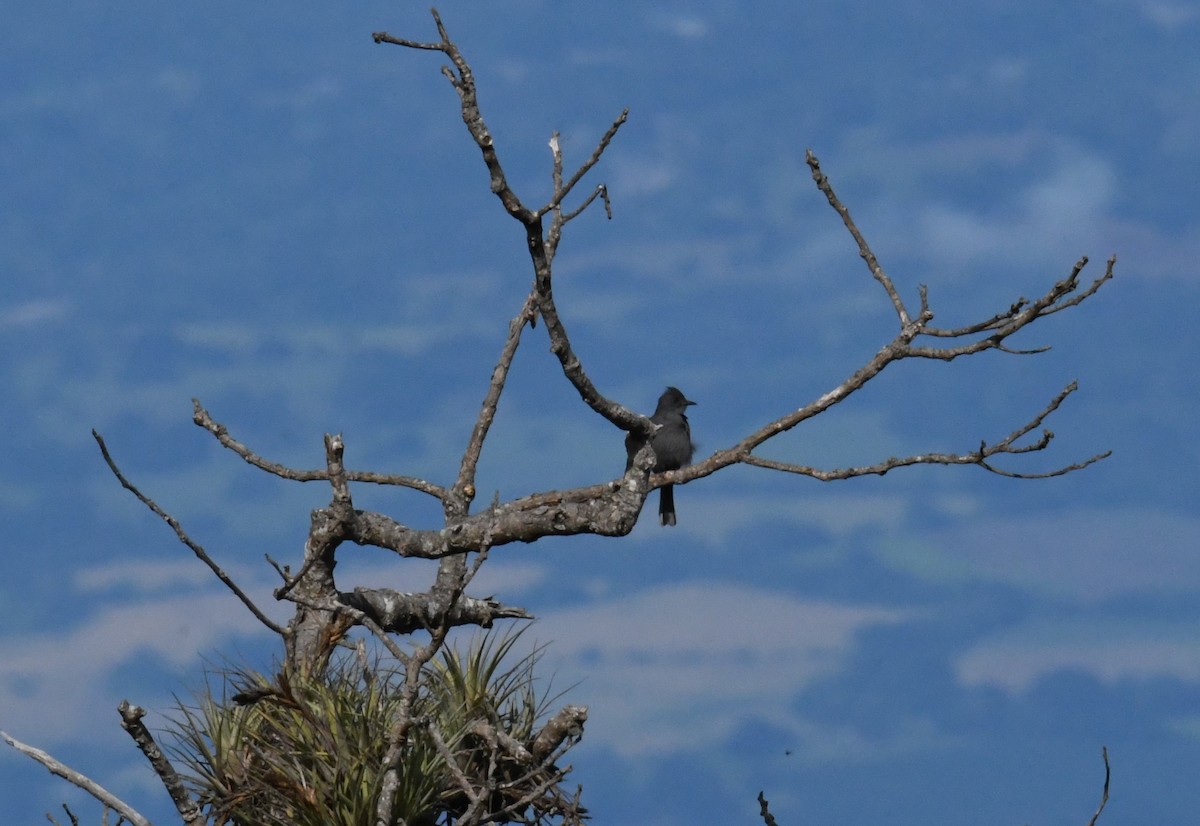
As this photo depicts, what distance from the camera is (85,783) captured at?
8.50 metres

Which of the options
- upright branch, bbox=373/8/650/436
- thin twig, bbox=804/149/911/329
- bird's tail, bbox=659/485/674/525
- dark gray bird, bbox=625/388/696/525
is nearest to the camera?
upright branch, bbox=373/8/650/436

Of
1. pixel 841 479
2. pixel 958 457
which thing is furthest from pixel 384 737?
pixel 958 457

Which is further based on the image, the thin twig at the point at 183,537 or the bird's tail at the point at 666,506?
the bird's tail at the point at 666,506

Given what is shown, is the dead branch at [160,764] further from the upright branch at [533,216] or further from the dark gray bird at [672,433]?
the dark gray bird at [672,433]

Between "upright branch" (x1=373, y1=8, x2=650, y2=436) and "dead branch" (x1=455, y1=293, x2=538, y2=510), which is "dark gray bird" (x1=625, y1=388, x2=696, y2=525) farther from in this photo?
"upright branch" (x1=373, y1=8, x2=650, y2=436)

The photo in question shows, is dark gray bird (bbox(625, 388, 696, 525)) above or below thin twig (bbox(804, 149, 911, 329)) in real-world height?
above

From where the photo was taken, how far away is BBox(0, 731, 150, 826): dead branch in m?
8.42

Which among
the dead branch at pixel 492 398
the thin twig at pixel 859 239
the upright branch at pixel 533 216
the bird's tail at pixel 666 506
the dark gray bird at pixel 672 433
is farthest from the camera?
the bird's tail at pixel 666 506

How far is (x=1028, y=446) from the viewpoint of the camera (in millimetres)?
9930

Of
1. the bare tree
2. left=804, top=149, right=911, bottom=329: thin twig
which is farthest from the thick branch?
left=804, top=149, right=911, bottom=329: thin twig

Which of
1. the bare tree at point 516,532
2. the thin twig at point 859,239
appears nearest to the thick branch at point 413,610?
the bare tree at point 516,532

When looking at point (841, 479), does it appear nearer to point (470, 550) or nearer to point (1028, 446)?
point (1028, 446)

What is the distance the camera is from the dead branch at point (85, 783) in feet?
27.6

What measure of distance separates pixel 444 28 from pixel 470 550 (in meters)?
3.96
